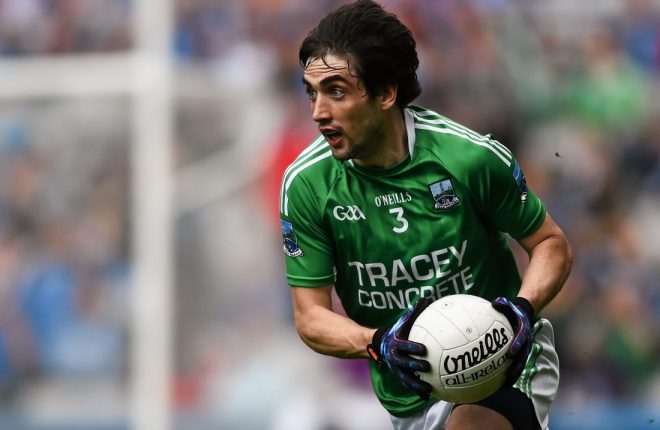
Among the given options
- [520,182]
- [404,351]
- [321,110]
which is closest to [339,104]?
[321,110]

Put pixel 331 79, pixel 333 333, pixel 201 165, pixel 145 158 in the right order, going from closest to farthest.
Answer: pixel 331 79 → pixel 333 333 → pixel 145 158 → pixel 201 165

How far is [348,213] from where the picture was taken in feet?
16.9

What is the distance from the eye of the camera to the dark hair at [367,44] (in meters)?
4.92

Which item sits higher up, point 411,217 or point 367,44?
point 367,44

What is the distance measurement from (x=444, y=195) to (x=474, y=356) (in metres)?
0.71

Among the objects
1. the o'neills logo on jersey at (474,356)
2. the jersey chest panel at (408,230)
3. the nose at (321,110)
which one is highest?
the nose at (321,110)

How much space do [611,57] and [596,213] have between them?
1.41 meters

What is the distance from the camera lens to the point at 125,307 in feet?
37.8

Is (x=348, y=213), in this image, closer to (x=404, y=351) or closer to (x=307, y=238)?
(x=307, y=238)

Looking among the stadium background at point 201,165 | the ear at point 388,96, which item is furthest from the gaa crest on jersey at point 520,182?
the stadium background at point 201,165

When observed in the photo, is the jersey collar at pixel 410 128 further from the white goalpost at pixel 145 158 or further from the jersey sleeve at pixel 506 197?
the white goalpost at pixel 145 158

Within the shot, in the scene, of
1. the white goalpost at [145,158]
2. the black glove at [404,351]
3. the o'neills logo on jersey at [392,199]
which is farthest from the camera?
the white goalpost at [145,158]

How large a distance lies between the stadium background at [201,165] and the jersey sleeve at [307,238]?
5614 millimetres

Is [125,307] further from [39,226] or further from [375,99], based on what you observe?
[375,99]
